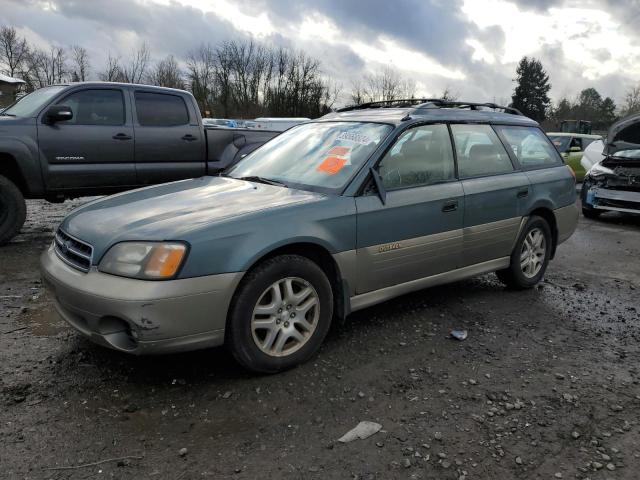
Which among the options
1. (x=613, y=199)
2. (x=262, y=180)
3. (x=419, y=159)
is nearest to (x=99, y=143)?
(x=262, y=180)

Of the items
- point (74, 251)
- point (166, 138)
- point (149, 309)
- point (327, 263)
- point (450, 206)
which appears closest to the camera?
point (149, 309)

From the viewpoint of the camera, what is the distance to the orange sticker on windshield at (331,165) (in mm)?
3652

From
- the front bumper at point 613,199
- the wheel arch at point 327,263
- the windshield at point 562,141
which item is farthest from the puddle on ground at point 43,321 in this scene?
the windshield at point 562,141

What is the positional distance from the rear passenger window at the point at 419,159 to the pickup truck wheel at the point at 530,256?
115 centimetres

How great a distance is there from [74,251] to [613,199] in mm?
8678

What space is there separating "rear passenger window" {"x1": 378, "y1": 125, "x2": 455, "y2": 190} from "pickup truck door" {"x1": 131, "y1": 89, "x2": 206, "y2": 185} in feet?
13.5

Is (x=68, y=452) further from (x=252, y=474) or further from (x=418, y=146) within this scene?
(x=418, y=146)

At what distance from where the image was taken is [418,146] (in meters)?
3.93

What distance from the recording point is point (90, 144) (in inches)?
250

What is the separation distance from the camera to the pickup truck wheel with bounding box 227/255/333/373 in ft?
9.61

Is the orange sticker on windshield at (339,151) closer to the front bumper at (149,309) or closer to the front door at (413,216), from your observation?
the front door at (413,216)

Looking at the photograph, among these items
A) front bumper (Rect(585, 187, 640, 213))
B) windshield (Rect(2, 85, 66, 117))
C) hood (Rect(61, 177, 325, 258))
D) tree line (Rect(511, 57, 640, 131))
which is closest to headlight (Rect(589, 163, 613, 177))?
front bumper (Rect(585, 187, 640, 213))

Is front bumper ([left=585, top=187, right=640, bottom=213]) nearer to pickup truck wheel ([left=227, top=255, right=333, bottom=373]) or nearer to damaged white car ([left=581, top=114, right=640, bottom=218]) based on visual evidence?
damaged white car ([left=581, top=114, right=640, bottom=218])

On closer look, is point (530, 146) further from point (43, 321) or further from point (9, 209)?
point (9, 209)
